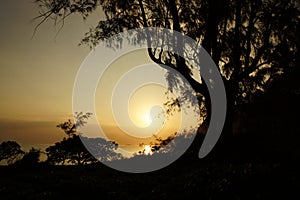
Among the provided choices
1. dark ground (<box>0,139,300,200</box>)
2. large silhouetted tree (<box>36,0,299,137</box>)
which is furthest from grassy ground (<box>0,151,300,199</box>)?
large silhouetted tree (<box>36,0,299,137</box>)

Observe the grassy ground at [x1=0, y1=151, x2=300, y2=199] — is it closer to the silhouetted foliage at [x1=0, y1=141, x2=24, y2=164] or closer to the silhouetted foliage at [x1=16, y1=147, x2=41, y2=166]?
the silhouetted foliage at [x1=16, y1=147, x2=41, y2=166]

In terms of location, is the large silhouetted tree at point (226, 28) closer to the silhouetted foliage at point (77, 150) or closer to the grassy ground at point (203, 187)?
the grassy ground at point (203, 187)

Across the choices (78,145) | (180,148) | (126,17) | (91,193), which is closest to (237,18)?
(126,17)

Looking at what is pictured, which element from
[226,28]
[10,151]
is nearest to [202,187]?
[226,28]

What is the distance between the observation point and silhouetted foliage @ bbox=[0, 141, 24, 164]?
40584mm

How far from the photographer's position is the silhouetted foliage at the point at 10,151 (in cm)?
4058

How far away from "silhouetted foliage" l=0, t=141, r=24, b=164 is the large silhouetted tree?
20.6 m

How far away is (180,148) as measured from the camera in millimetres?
32844

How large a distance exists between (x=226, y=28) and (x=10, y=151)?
2736cm

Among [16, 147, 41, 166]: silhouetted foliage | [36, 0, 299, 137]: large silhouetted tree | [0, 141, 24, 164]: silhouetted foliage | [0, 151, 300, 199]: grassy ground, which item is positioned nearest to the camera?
[0, 151, 300, 199]: grassy ground

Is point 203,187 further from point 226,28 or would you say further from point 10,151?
point 10,151

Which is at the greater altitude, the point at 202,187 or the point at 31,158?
the point at 202,187

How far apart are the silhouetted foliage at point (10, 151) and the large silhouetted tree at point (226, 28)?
2059 cm

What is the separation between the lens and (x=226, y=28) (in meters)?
26.3
